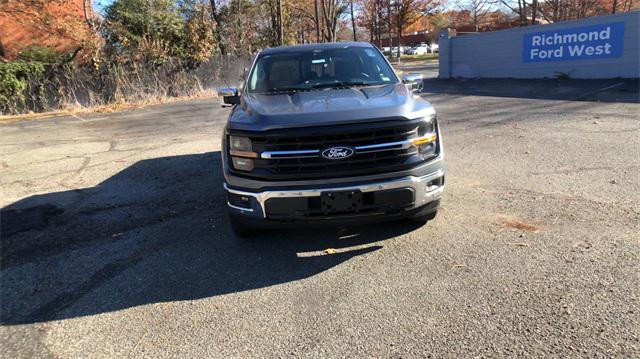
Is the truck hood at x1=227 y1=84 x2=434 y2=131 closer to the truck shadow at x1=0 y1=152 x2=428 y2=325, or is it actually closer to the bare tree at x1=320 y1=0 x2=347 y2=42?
the truck shadow at x1=0 y1=152 x2=428 y2=325

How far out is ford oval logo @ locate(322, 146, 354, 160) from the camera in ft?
12.2

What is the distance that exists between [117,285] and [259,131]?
168 cm

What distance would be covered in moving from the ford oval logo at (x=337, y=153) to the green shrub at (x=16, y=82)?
1798 centimetres

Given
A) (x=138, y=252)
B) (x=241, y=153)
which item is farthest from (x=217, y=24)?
(x=241, y=153)

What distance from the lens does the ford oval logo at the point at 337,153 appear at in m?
3.72

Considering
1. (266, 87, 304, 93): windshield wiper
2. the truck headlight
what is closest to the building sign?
(266, 87, 304, 93): windshield wiper

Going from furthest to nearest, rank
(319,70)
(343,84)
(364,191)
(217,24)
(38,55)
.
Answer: (217,24), (38,55), (319,70), (343,84), (364,191)

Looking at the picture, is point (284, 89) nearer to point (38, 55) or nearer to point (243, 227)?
point (243, 227)

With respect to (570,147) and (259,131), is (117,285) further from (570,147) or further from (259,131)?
(570,147)

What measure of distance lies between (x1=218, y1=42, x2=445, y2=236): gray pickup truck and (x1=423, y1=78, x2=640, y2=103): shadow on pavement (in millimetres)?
9624

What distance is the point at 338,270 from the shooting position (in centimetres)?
383

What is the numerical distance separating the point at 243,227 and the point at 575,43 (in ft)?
49.0

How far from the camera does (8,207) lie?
A: 235 inches

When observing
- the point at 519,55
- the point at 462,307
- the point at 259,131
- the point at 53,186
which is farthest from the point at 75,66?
the point at 462,307
